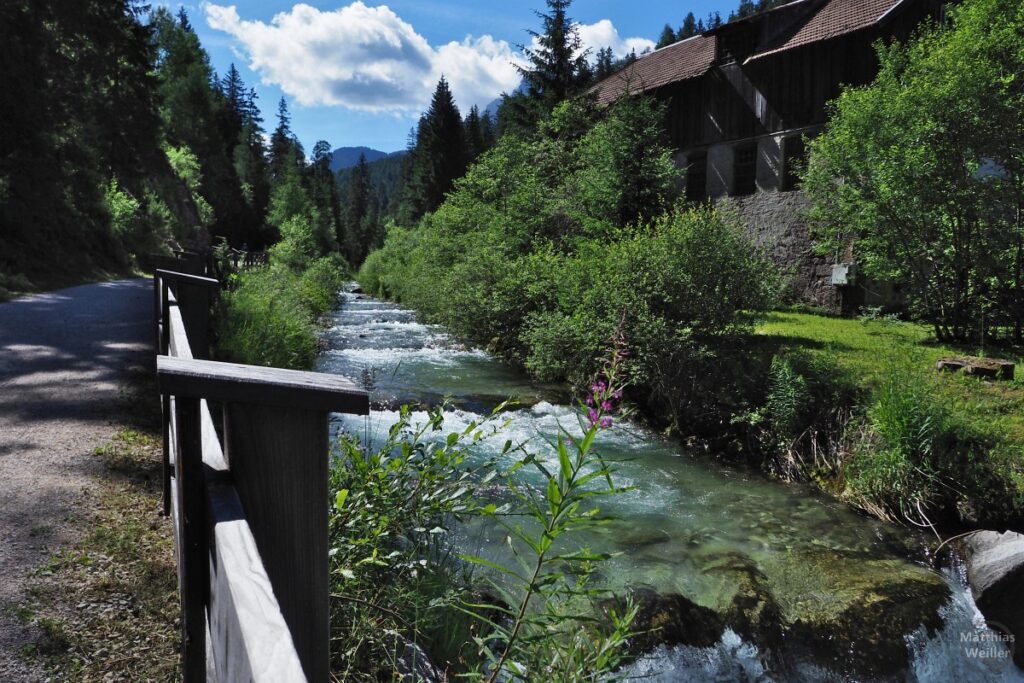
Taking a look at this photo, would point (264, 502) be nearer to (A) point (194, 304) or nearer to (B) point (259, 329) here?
(A) point (194, 304)

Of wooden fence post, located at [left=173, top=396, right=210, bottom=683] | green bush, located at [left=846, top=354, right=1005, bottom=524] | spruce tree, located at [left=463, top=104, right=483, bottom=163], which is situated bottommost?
green bush, located at [left=846, top=354, right=1005, bottom=524]

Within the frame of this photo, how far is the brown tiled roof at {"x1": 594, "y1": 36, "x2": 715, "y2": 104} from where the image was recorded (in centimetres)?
2381

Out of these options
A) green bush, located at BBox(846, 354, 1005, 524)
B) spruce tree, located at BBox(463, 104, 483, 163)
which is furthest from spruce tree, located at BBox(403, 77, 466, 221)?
green bush, located at BBox(846, 354, 1005, 524)

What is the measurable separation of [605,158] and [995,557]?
46.5 ft

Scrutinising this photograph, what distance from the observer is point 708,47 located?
24.5 m

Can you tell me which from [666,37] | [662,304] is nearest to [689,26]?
[666,37]

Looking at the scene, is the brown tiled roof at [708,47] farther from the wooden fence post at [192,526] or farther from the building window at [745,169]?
the wooden fence post at [192,526]

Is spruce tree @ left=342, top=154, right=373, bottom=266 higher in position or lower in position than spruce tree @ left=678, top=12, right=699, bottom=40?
lower

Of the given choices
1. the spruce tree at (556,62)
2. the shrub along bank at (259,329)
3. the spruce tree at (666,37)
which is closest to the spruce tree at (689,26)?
the spruce tree at (666,37)

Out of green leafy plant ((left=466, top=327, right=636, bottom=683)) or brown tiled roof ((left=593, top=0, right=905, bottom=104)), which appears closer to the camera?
green leafy plant ((left=466, top=327, right=636, bottom=683))

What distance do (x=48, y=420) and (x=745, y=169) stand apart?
22508 mm

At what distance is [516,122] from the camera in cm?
3378

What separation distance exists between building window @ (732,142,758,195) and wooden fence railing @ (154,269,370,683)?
2345 cm

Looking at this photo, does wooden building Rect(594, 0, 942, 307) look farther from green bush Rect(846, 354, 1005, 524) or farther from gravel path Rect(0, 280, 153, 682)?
gravel path Rect(0, 280, 153, 682)
